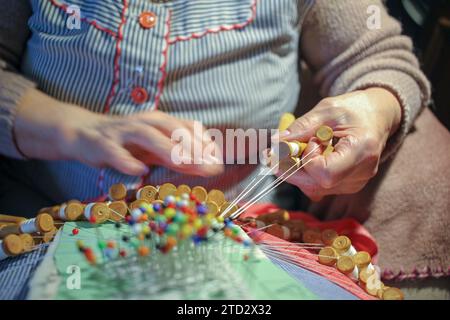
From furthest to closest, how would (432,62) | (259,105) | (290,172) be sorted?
1. (432,62)
2. (259,105)
3. (290,172)

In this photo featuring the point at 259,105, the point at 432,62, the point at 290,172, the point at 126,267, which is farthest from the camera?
the point at 432,62

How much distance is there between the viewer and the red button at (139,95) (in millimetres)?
676

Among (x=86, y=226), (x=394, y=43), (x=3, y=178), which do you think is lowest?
(x=3, y=178)

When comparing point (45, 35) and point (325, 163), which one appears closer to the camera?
point (325, 163)

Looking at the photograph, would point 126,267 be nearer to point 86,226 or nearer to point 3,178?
point 86,226

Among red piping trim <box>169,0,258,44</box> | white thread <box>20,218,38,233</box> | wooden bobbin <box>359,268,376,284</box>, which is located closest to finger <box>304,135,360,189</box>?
wooden bobbin <box>359,268,376,284</box>

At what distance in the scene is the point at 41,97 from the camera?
27.0 inches

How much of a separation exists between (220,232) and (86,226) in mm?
156

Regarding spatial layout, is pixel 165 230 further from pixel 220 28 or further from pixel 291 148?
pixel 220 28

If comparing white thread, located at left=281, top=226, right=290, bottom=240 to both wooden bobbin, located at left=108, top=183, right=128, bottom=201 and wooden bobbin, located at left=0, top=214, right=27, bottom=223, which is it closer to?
wooden bobbin, located at left=108, top=183, right=128, bottom=201

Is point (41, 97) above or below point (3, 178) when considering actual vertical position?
above

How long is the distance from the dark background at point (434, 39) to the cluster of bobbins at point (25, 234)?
55cm

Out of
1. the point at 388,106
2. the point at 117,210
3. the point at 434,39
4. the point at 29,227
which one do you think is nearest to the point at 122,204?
the point at 117,210
